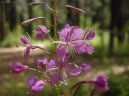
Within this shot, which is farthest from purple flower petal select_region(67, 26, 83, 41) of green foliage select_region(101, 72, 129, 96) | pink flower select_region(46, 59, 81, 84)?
green foliage select_region(101, 72, 129, 96)

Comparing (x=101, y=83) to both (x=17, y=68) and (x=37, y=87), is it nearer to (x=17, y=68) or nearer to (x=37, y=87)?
(x=37, y=87)

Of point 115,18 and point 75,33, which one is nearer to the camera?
point 75,33

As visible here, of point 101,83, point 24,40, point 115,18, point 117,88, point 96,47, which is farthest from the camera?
point 96,47

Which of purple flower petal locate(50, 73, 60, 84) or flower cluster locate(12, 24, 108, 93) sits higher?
flower cluster locate(12, 24, 108, 93)

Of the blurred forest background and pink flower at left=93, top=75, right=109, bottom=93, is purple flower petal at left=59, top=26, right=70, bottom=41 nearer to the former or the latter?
pink flower at left=93, top=75, right=109, bottom=93

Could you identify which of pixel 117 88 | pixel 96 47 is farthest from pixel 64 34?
pixel 96 47

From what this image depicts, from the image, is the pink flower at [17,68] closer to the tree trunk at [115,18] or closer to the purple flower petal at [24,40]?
the purple flower petal at [24,40]

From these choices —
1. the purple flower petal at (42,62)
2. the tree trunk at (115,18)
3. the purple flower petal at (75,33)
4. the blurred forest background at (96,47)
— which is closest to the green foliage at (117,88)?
the blurred forest background at (96,47)

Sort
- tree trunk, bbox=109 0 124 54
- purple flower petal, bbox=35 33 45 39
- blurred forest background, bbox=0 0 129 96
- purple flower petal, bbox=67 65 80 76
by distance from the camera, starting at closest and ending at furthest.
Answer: purple flower petal, bbox=67 65 80 76 → purple flower petal, bbox=35 33 45 39 → blurred forest background, bbox=0 0 129 96 → tree trunk, bbox=109 0 124 54

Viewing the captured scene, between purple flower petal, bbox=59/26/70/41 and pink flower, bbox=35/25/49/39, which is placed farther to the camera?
pink flower, bbox=35/25/49/39
